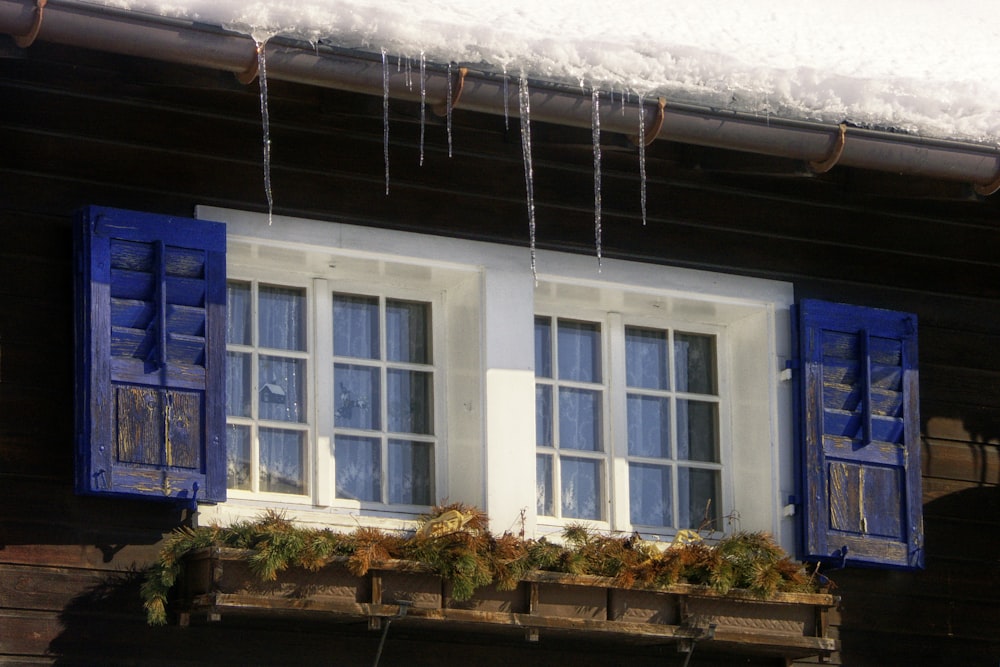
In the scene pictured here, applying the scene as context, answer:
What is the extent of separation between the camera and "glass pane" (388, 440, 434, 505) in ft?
24.4

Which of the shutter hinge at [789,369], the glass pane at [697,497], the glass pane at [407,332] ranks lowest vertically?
the glass pane at [697,497]

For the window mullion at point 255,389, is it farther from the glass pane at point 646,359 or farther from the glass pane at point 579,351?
the glass pane at point 646,359

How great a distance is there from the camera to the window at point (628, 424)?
7.72 m

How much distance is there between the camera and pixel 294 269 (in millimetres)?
7418

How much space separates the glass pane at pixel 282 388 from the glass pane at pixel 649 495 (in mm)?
1347

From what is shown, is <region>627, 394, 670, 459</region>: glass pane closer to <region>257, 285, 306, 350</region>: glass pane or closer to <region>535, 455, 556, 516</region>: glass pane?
<region>535, 455, 556, 516</region>: glass pane

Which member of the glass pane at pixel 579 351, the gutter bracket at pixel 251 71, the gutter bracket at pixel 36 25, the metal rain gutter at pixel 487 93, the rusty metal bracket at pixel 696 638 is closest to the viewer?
the gutter bracket at pixel 36 25

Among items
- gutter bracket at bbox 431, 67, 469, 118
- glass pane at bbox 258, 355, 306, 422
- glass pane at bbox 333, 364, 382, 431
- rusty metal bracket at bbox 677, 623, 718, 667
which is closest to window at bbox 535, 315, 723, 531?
glass pane at bbox 333, 364, 382, 431

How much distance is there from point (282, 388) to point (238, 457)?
12.5 inches

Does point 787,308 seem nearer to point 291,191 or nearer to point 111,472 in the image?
point 291,191

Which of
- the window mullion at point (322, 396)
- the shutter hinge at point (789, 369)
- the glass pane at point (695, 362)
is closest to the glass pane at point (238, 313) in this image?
the window mullion at point (322, 396)

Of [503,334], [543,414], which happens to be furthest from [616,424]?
[503,334]

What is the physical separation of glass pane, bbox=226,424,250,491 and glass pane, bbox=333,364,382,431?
37 cm

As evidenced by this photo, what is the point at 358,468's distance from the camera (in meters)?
7.39
